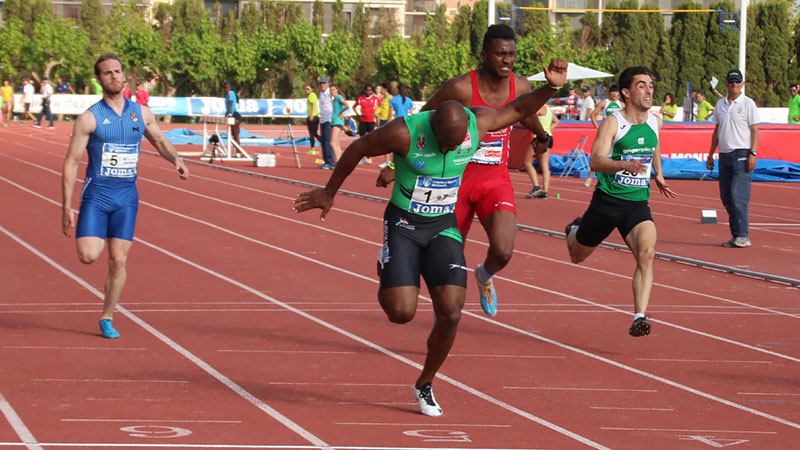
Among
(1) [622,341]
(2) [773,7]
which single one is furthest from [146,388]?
(2) [773,7]

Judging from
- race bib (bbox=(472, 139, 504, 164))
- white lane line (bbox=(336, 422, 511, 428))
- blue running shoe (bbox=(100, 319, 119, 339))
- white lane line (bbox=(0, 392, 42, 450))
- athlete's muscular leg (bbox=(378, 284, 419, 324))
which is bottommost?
blue running shoe (bbox=(100, 319, 119, 339))

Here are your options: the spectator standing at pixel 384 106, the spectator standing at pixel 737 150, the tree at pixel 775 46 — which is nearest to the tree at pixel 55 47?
the tree at pixel 775 46

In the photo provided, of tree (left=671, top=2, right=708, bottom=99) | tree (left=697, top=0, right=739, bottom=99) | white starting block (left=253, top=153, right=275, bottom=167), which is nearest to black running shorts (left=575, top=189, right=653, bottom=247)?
white starting block (left=253, top=153, right=275, bottom=167)

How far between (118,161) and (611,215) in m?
3.41

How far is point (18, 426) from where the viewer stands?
5.58 meters

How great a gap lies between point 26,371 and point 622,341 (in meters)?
3.89

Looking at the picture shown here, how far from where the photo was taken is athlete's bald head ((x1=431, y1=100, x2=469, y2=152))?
5770 mm

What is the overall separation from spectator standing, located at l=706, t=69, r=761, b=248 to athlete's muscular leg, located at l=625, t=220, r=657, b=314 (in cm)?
524

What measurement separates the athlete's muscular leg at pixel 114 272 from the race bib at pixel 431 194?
2.75m

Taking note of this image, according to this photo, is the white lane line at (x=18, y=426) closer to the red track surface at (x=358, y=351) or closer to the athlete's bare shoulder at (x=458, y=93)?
the red track surface at (x=358, y=351)

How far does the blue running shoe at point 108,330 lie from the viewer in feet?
26.0

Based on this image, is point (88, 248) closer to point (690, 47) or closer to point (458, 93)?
point (458, 93)

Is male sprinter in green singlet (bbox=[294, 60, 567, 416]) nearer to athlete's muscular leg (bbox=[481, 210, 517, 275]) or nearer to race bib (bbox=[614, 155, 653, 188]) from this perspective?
athlete's muscular leg (bbox=[481, 210, 517, 275])

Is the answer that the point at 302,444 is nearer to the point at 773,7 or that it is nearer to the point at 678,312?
the point at 678,312
